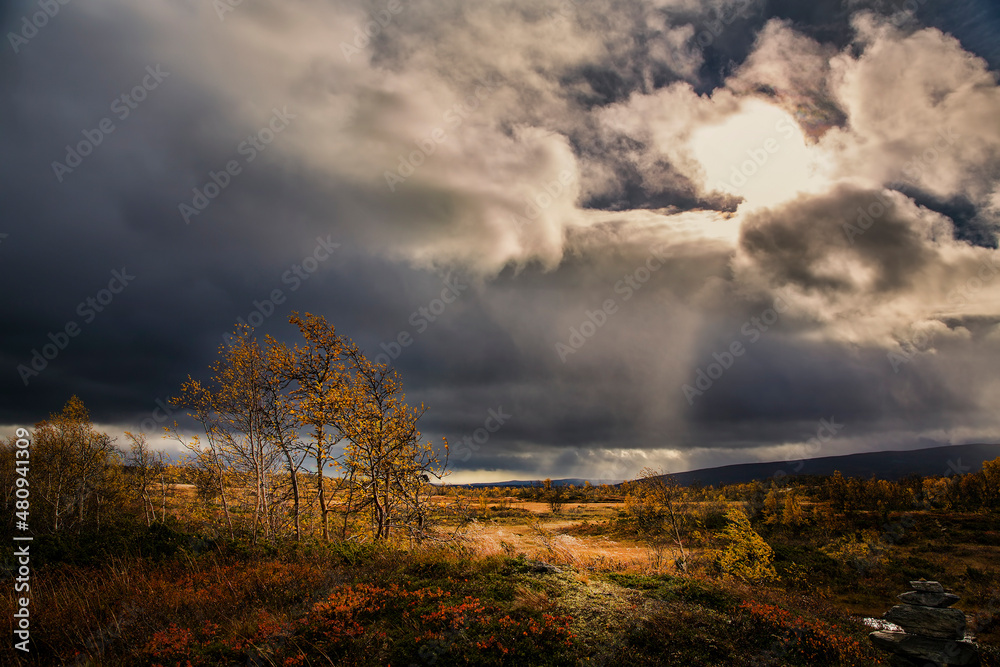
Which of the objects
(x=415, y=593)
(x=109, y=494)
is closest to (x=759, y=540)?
(x=415, y=593)

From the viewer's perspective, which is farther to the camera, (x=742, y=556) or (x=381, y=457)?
(x=742, y=556)

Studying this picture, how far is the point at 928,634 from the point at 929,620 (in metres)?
0.37

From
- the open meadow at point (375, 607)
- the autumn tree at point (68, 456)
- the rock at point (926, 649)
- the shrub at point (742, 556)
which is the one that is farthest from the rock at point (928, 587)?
the autumn tree at point (68, 456)

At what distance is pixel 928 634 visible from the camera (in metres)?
11.9

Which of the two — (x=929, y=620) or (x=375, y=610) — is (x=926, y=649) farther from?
(x=375, y=610)

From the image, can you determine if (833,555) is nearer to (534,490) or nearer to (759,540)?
(759,540)

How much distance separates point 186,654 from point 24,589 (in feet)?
21.5

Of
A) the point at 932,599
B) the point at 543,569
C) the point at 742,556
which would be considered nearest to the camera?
the point at 932,599

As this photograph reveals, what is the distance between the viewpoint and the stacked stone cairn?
1151cm

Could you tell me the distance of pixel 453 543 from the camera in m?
16.3

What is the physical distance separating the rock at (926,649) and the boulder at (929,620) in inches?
7.1

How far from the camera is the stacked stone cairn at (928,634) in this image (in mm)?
11508

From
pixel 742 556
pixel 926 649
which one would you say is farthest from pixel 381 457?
pixel 742 556

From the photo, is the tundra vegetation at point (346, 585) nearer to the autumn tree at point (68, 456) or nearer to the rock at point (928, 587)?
the rock at point (928, 587)
